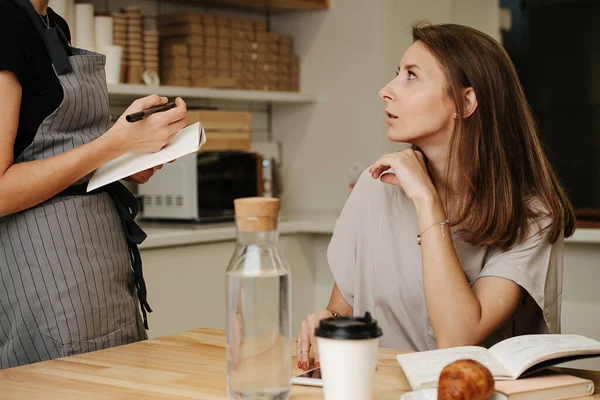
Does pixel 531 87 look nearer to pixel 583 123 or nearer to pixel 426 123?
pixel 583 123

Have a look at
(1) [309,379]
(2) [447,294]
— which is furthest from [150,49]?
(1) [309,379]

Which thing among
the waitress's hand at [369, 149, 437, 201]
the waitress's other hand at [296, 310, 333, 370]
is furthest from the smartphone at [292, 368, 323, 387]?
the waitress's hand at [369, 149, 437, 201]

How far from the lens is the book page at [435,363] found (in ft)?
3.96

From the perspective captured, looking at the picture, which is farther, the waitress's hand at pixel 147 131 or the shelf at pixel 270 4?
the shelf at pixel 270 4

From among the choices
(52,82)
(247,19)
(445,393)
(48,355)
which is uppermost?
Answer: (247,19)

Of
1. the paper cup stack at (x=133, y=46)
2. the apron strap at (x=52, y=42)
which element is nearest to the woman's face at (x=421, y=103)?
the apron strap at (x=52, y=42)

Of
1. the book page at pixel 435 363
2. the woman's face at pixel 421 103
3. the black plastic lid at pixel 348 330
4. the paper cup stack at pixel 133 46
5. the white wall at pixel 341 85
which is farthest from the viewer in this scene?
the white wall at pixel 341 85

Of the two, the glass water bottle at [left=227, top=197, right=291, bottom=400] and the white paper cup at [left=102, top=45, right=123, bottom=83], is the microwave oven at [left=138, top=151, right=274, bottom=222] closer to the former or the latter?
the white paper cup at [left=102, top=45, right=123, bottom=83]

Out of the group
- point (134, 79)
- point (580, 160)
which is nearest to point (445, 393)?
point (134, 79)

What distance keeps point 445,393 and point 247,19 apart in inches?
122

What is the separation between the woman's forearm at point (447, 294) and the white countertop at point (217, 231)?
1512 millimetres

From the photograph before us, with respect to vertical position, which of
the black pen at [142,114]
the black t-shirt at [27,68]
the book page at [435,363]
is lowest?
the book page at [435,363]

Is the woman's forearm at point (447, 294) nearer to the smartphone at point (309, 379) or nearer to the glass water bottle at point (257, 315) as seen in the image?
the smartphone at point (309, 379)

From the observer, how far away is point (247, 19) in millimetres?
3961
